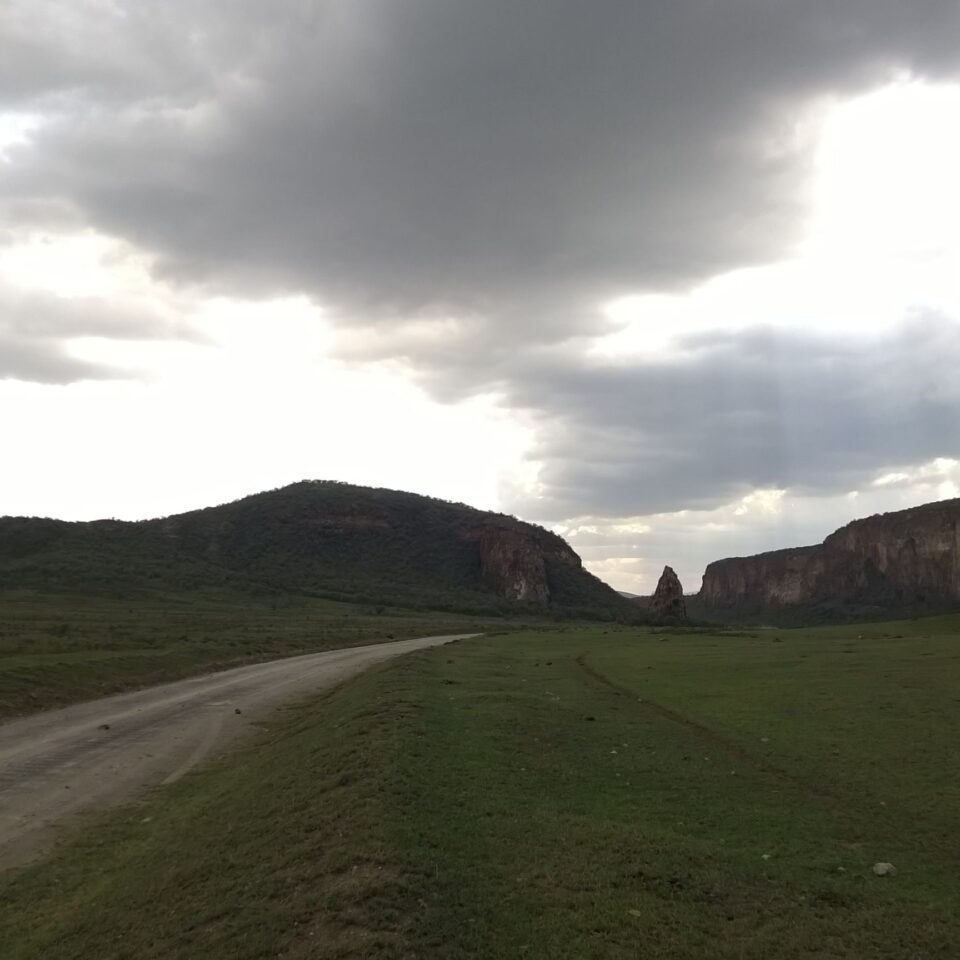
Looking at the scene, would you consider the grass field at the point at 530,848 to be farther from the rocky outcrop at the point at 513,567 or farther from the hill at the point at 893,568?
the hill at the point at 893,568

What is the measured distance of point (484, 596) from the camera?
144 meters

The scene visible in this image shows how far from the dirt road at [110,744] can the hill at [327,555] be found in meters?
63.6

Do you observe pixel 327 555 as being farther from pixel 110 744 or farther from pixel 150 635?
pixel 110 744

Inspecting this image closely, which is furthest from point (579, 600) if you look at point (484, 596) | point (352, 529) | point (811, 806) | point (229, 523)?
point (811, 806)

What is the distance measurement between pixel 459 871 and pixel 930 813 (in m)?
6.43

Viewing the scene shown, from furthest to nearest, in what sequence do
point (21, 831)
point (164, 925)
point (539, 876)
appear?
1. point (21, 831)
2. point (539, 876)
3. point (164, 925)

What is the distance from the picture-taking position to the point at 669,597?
124m

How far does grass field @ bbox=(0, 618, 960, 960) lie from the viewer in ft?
22.0

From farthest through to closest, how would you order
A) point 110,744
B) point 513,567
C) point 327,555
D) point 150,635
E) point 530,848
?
1. point 513,567
2. point 327,555
3. point 150,635
4. point 110,744
5. point 530,848

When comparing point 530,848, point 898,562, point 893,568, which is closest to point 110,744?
point 530,848

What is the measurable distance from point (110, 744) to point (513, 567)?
138m

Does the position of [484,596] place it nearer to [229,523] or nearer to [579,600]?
[579,600]

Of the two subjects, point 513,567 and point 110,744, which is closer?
point 110,744

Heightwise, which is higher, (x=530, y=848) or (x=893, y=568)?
(x=893, y=568)
